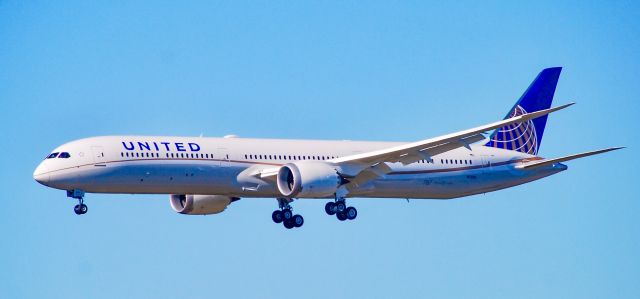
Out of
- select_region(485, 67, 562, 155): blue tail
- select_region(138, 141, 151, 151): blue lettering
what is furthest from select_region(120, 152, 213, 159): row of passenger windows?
select_region(485, 67, 562, 155): blue tail

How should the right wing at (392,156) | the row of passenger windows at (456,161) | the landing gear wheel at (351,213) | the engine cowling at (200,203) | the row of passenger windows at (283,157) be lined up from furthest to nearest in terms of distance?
the row of passenger windows at (456,161) → the engine cowling at (200,203) → the landing gear wheel at (351,213) → the row of passenger windows at (283,157) → the right wing at (392,156)

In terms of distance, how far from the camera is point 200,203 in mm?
70312

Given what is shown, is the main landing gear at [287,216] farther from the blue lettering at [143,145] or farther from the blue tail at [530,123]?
the blue tail at [530,123]

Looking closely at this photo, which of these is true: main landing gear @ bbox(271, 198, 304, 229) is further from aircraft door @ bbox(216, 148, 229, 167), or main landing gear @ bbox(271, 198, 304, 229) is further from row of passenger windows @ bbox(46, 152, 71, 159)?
row of passenger windows @ bbox(46, 152, 71, 159)

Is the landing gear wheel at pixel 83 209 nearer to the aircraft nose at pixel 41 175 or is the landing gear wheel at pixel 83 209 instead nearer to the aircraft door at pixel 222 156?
the aircraft nose at pixel 41 175

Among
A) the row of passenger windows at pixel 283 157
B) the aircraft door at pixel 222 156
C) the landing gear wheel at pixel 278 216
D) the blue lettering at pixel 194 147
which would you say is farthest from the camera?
the landing gear wheel at pixel 278 216

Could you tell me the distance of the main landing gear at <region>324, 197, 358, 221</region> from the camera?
6662 cm

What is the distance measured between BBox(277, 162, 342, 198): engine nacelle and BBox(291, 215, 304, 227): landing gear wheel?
4.45 metres

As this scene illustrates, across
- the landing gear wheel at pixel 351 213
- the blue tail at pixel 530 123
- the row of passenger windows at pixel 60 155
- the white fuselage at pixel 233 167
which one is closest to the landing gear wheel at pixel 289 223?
the white fuselage at pixel 233 167

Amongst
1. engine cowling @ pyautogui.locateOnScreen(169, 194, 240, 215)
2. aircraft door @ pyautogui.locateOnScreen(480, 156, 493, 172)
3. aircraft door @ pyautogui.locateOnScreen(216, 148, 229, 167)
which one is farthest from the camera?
aircraft door @ pyautogui.locateOnScreen(480, 156, 493, 172)

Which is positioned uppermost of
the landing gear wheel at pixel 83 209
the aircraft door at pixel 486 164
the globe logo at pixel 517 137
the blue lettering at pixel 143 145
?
the globe logo at pixel 517 137

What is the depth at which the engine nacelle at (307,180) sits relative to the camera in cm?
6297

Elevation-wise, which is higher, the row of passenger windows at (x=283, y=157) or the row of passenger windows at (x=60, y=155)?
the row of passenger windows at (x=283, y=157)

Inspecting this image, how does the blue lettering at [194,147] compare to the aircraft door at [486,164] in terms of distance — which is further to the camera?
the aircraft door at [486,164]
